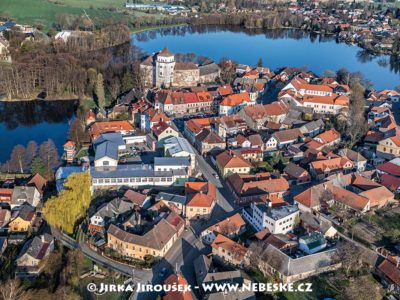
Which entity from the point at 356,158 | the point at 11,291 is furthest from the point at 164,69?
the point at 11,291

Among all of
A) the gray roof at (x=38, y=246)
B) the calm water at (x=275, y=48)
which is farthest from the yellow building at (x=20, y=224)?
the calm water at (x=275, y=48)

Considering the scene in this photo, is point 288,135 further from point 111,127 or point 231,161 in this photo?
point 111,127

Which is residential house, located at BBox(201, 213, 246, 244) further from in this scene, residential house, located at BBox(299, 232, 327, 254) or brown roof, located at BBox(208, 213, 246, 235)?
residential house, located at BBox(299, 232, 327, 254)

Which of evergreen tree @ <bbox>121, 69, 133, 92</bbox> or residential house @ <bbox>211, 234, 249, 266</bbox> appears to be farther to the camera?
evergreen tree @ <bbox>121, 69, 133, 92</bbox>

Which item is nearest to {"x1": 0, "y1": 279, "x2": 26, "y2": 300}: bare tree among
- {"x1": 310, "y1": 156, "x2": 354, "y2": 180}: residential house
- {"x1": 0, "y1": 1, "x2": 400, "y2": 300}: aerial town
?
{"x1": 0, "y1": 1, "x2": 400, "y2": 300}: aerial town

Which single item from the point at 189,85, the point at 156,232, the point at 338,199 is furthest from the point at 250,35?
the point at 156,232

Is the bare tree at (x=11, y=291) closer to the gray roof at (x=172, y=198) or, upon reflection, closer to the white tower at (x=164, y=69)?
the gray roof at (x=172, y=198)

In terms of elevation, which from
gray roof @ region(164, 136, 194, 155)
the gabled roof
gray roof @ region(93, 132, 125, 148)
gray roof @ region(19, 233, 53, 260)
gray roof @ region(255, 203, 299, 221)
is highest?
the gabled roof
